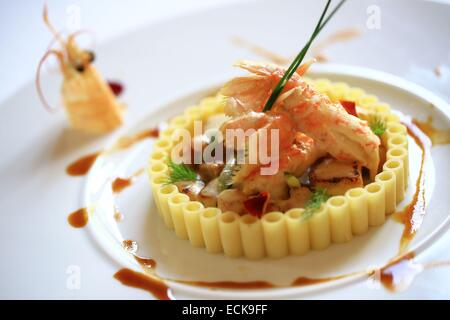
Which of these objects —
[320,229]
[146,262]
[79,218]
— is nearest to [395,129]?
[320,229]

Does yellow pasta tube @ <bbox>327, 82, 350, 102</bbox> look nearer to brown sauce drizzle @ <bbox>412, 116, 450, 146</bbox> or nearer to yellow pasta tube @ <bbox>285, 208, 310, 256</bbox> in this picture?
brown sauce drizzle @ <bbox>412, 116, 450, 146</bbox>

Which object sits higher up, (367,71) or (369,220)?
(367,71)

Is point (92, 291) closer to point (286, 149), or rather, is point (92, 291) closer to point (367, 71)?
point (286, 149)

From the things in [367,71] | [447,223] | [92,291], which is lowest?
[92,291]

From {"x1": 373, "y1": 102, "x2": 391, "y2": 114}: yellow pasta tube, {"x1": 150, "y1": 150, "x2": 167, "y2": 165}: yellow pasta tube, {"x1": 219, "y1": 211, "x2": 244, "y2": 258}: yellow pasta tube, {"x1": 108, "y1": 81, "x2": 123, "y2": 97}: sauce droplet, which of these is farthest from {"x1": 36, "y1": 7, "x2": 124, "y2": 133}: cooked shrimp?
{"x1": 373, "y1": 102, "x2": 391, "y2": 114}: yellow pasta tube

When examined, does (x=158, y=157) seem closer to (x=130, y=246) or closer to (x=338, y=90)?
(x=130, y=246)

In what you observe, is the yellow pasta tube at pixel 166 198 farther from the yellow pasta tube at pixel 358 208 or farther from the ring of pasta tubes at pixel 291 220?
the yellow pasta tube at pixel 358 208
